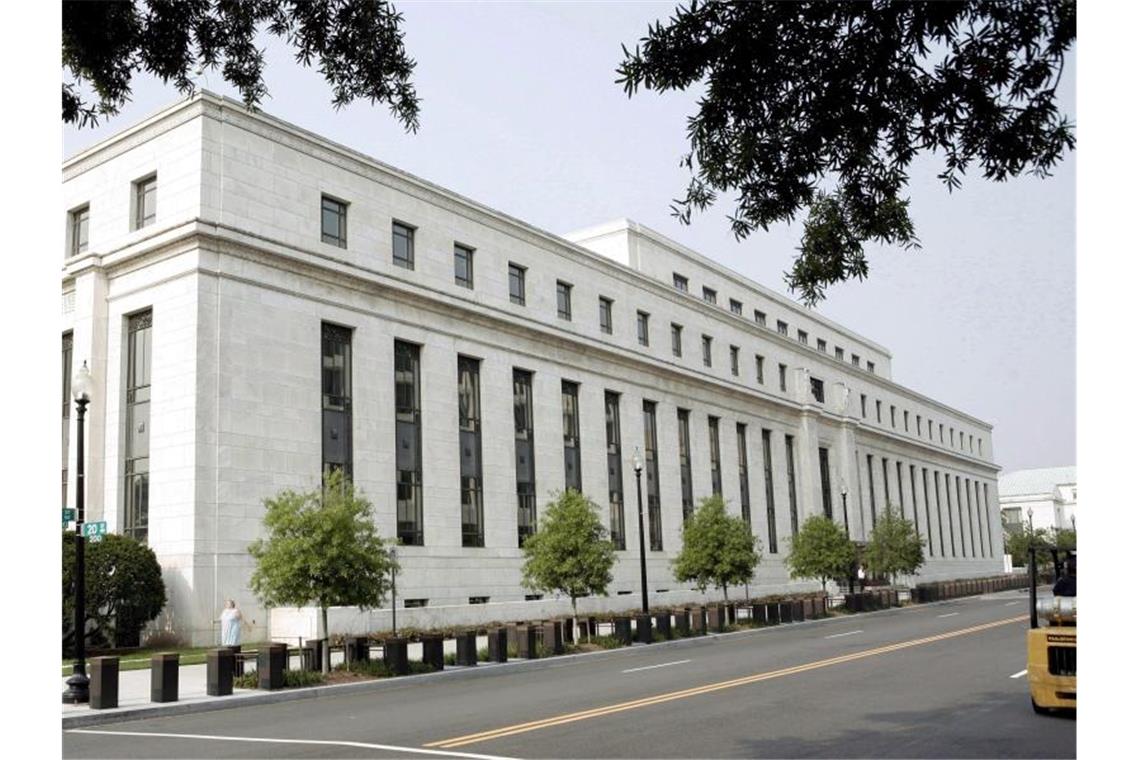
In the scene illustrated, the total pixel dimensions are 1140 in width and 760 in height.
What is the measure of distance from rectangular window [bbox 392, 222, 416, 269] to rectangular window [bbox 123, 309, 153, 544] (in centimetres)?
972

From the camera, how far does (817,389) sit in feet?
239

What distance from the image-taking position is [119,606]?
97.0ft

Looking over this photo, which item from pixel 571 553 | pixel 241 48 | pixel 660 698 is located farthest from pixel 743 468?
pixel 241 48

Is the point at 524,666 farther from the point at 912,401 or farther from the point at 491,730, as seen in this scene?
the point at 912,401

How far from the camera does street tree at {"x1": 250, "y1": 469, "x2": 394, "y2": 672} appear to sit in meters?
23.8

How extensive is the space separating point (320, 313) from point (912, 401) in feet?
198

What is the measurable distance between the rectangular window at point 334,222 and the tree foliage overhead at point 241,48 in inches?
1163

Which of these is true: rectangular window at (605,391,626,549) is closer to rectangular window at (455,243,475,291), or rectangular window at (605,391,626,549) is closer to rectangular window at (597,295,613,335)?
rectangular window at (597,295,613,335)

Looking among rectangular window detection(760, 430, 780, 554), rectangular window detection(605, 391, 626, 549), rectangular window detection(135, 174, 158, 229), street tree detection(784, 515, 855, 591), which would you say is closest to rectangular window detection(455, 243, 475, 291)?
rectangular window detection(605, 391, 626, 549)

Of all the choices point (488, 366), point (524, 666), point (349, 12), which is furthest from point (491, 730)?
point (488, 366)

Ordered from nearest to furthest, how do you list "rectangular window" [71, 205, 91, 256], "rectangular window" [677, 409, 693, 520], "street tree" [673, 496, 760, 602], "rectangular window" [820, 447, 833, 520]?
1. "rectangular window" [71, 205, 91, 256]
2. "street tree" [673, 496, 760, 602]
3. "rectangular window" [677, 409, 693, 520]
4. "rectangular window" [820, 447, 833, 520]

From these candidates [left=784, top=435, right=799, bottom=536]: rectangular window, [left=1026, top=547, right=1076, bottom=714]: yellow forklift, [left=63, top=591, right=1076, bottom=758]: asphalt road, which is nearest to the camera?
[left=63, top=591, right=1076, bottom=758]: asphalt road

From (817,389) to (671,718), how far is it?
60915mm

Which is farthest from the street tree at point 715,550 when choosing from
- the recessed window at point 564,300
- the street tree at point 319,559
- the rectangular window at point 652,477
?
the street tree at point 319,559
